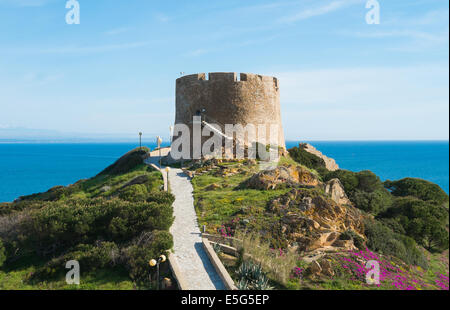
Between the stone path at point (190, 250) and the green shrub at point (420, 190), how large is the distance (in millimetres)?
23114

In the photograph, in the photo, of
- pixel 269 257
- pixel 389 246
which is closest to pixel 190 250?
pixel 269 257

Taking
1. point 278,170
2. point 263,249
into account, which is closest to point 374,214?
point 278,170

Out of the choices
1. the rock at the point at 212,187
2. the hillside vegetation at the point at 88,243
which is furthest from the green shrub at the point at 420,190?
the hillside vegetation at the point at 88,243

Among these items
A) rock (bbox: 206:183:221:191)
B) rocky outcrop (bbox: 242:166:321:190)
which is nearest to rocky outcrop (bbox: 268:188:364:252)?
rocky outcrop (bbox: 242:166:321:190)

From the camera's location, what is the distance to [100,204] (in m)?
14.6

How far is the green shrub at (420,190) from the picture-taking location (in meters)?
28.4

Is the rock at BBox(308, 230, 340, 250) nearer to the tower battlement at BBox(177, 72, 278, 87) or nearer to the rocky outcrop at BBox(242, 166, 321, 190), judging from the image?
the rocky outcrop at BBox(242, 166, 321, 190)

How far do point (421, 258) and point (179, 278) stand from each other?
14217 millimetres

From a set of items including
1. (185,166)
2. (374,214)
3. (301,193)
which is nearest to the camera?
(301,193)

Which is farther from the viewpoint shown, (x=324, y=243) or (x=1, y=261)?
(x=324, y=243)

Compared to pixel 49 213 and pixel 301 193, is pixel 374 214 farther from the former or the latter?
pixel 49 213

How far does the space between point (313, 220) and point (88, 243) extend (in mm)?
10078

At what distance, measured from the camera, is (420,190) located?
29359 millimetres
